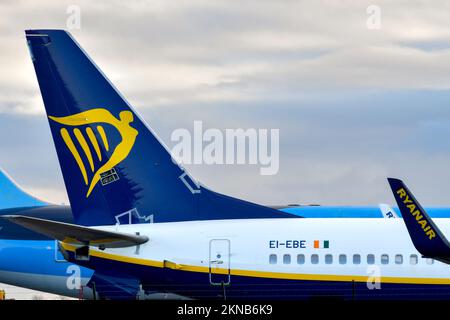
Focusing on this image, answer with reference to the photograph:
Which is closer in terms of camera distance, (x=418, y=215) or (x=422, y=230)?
(x=418, y=215)

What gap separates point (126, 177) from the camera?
91.3 ft

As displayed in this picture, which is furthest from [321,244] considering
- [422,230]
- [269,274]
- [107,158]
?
[107,158]

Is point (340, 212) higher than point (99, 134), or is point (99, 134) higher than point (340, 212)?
point (99, 134)

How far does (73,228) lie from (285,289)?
17.5 ft

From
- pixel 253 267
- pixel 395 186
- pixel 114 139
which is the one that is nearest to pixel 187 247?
pixel 253 267

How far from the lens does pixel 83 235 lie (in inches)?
1014

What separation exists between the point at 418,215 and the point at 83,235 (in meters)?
7.98

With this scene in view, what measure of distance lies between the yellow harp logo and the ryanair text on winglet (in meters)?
8.02

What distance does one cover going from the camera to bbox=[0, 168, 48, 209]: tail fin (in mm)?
45625

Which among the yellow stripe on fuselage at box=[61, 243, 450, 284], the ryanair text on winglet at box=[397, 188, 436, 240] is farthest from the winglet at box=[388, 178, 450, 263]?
the yellow stripe on fuselage at box=[61, 243, 450, 284]

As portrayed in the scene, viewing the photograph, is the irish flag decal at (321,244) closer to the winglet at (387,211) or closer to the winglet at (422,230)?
the winglet at (422,230)

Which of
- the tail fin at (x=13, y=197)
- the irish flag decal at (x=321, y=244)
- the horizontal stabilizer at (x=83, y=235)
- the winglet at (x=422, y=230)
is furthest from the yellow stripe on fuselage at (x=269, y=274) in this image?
the tail fin at (x=13, y=197)

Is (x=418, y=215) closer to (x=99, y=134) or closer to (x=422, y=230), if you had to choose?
(x=422, y=230)
